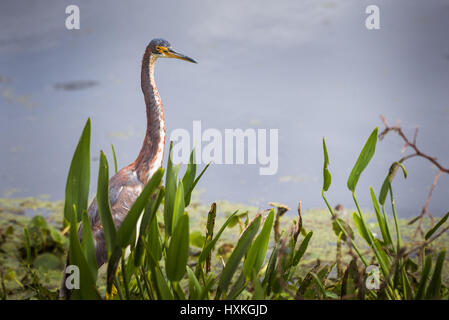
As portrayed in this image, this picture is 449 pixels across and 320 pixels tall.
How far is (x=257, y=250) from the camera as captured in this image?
68 cm

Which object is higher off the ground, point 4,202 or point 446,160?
point 446,160

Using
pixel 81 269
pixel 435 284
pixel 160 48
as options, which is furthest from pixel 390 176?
pixel 160 48

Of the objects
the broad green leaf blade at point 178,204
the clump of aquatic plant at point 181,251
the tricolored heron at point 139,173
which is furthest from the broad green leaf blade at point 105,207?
the tricolored heron at point 139,173

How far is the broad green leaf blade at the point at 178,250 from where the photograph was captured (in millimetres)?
554

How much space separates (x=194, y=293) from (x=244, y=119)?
187 centimetres

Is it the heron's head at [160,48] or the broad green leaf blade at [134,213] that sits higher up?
the heron's head at [160,48]

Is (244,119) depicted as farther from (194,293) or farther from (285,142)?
(194,293)

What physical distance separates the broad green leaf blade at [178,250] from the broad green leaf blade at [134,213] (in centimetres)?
6

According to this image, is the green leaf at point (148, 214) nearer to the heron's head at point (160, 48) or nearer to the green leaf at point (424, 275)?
the green leaf at point (424, 275)

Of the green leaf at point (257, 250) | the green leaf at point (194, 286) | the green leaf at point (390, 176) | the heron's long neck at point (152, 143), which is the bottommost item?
the green leaf at point (194, 286)

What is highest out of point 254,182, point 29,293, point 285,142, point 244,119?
point 244,119
